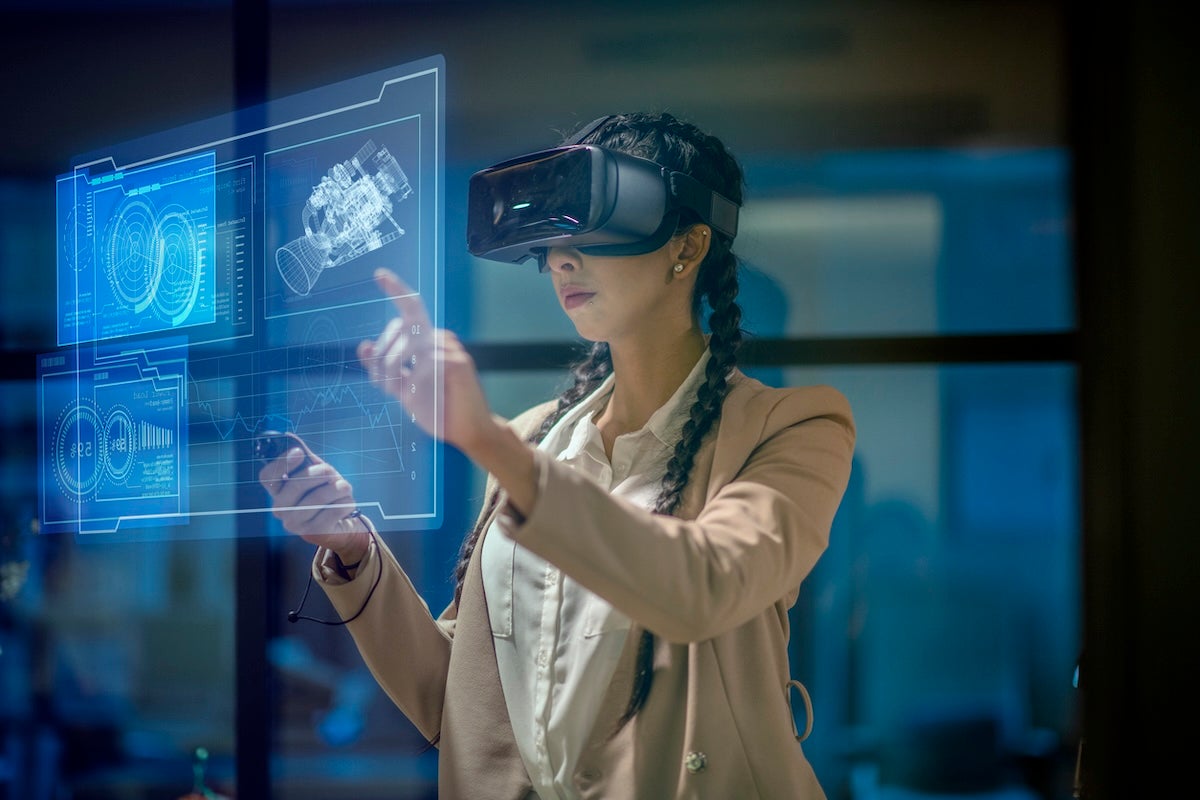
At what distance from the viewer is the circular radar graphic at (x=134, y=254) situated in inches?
81.6

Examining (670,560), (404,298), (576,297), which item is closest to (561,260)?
(576,297)

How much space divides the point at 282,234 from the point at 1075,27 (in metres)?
1.51

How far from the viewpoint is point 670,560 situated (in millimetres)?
1175

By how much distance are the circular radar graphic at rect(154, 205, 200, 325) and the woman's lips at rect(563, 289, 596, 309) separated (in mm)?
798

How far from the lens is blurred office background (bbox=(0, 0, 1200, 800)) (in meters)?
2.12

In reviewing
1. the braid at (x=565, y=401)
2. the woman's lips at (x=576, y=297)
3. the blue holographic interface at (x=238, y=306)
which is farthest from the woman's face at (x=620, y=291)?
the blue holographic interface at (x=238, y=306)

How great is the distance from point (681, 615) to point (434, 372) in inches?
14.2

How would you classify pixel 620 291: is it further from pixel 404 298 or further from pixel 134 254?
pixel 134 254

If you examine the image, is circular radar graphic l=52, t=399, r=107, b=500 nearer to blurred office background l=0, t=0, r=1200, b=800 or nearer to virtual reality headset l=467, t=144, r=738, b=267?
blurred office background l=0, t=0, r=1200, b=800

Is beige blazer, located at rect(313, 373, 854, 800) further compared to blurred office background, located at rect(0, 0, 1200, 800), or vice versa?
blurred office background, located at rect(0, 0, 1200, 800)

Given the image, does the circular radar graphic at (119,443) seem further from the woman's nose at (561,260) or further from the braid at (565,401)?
the woman's nose at (561,260)

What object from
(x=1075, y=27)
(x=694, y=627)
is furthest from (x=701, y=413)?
(x=1075, y=27)

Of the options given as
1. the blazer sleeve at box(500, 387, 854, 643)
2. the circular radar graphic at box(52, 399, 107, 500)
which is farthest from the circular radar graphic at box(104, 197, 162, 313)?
the blazer sleeve at box(500, 387, 854, 643)

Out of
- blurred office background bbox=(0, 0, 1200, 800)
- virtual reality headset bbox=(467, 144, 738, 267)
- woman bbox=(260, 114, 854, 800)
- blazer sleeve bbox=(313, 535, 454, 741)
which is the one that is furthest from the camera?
blurred office background bbox=(0, 0, 1200, 800)
